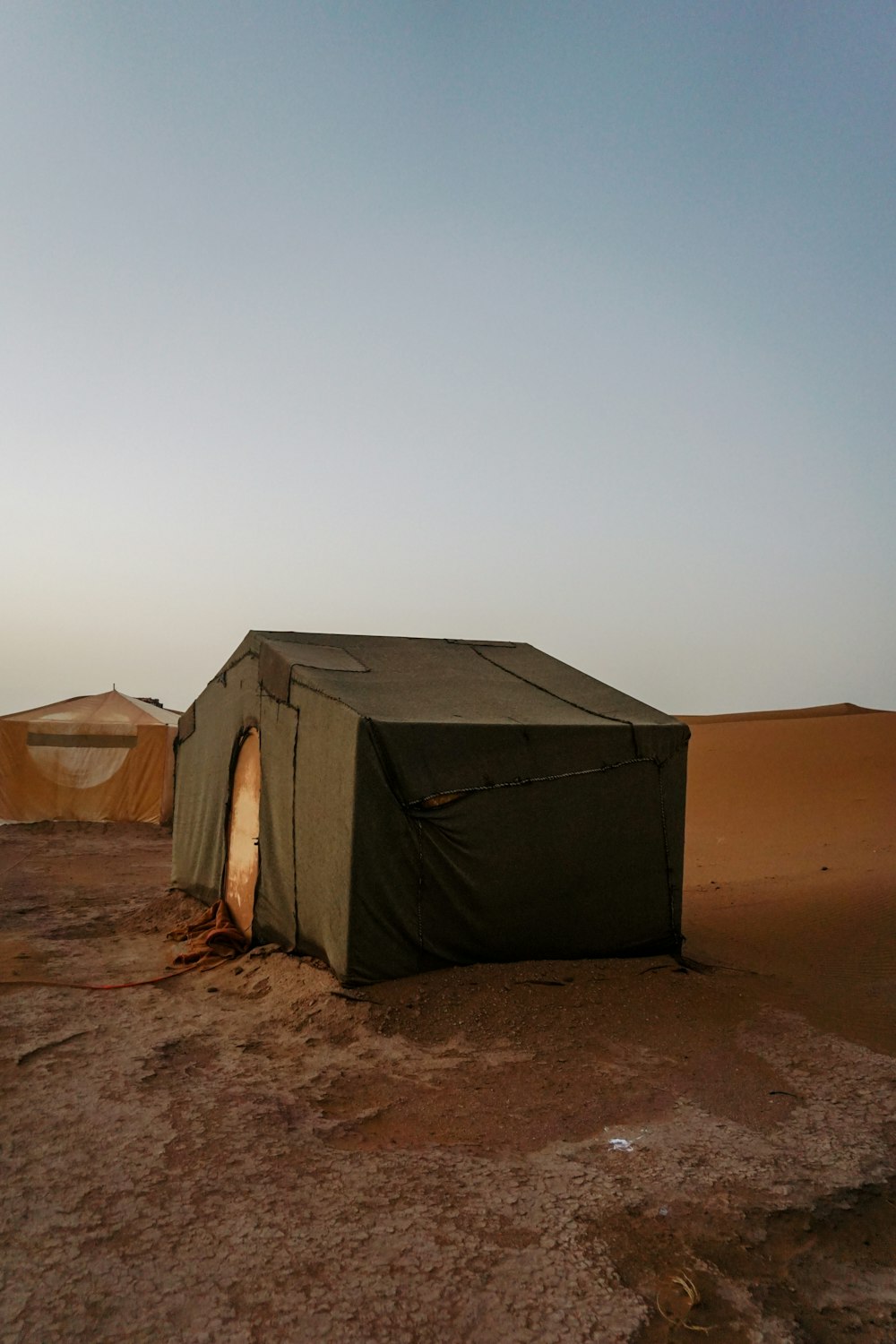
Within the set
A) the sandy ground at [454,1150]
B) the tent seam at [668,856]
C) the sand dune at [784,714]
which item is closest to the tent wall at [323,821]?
the sandy ground at [454,1150]

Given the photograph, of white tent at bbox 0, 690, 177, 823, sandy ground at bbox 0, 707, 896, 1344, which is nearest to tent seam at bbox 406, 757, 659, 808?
sandy ground at bbox 0, 707, 896, 1344

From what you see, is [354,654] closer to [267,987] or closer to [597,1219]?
[267,987]

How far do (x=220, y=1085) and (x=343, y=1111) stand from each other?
726 mm

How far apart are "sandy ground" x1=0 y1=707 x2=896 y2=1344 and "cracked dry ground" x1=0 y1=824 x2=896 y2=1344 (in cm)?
1

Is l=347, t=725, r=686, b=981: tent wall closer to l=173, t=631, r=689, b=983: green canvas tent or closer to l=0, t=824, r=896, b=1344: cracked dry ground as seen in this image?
l=173, t=631, r=689, b=983: green canvas tent

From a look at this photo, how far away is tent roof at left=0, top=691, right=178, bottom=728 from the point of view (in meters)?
19.7

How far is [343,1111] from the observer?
4.66 metres

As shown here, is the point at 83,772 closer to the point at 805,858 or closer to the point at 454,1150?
the point at 805,858

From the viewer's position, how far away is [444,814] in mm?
6676

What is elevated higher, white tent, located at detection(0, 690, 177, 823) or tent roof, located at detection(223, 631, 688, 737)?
tent roof, located at detection(223, 631, 688, 737)

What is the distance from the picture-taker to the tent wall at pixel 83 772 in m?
19.3

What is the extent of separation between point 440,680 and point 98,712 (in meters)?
14.2

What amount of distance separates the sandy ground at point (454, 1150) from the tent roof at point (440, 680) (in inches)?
76.9

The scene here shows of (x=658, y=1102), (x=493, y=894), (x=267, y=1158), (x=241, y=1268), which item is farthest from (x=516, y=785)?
(x=241, y=1268)
